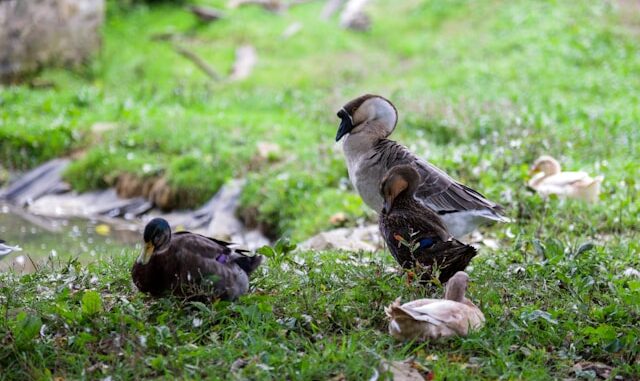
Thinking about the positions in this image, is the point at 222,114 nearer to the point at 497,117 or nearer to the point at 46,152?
the point at 46,152

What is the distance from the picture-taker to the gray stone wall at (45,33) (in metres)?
17.0

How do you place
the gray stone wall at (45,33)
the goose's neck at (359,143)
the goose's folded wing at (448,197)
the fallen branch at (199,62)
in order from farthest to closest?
the fallen branch at (199,62), the gray stone wall at (45,33), the goose's neck at (359,143), the goose's folded wing at (448,197)

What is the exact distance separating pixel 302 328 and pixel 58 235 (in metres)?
6.31

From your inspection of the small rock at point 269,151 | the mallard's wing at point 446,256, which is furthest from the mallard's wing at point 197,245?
the small rock at point 269,151

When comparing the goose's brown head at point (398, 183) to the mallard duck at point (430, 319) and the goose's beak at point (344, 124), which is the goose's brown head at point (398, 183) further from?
the goose's beak at point (344, 124)

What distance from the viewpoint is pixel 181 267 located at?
5.38 meters

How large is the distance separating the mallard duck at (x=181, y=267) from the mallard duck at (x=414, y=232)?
1113mm

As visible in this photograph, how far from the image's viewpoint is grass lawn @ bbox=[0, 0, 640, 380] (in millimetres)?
4969

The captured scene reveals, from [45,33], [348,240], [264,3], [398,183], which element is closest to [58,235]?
[348,240]

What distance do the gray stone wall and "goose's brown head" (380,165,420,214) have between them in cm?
1271

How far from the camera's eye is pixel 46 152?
1365cm

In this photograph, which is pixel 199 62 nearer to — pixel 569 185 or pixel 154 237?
pixel 569 185

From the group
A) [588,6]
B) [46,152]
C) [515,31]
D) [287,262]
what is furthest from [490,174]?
[588,6]

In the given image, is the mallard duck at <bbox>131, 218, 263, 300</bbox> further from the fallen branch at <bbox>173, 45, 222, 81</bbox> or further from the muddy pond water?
the fallen branch at <bbox>173, 45, 222, 81</bbox>
